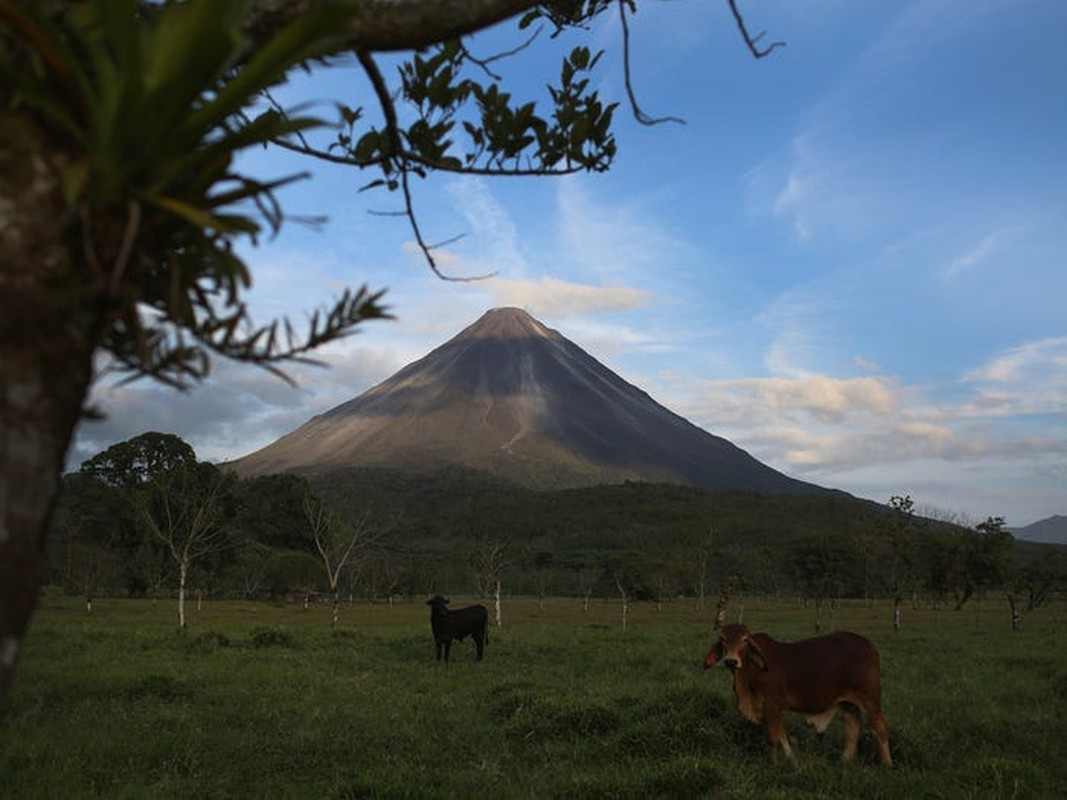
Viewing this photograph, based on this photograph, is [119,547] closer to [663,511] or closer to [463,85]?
[463,85]

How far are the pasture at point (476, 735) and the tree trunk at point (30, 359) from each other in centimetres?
598

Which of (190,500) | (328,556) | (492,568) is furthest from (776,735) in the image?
(492,568)

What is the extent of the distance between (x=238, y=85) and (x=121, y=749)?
30.7 ft

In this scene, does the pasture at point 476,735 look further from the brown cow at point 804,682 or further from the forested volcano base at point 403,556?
the forested volcano base at point 403,556

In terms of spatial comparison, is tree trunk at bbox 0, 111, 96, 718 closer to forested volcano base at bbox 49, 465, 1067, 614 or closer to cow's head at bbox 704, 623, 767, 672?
cow's head at bbox 704, 623, 767, 672

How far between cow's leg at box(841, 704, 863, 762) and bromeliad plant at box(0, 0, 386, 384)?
8.83 metres

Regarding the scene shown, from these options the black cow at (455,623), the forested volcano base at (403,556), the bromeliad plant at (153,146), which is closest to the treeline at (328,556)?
the forested volcano base at (403,556)

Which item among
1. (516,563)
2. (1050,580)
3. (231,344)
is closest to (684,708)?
(231,344)

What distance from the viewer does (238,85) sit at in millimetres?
1844

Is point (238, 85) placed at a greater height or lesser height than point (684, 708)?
greater

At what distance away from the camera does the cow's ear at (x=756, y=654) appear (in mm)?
8766

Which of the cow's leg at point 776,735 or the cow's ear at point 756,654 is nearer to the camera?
the cow's leg at point 776,735

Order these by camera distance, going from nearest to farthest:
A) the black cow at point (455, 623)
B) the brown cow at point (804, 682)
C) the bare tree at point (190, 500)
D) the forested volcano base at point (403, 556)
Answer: the brown cow at point (804, 682) < the black cow at point (455, 623) < the bare tree at point (190, 500) < the forested volcano base at point (403, 556)

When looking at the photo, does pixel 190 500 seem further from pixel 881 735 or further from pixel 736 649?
pixel 881 735
